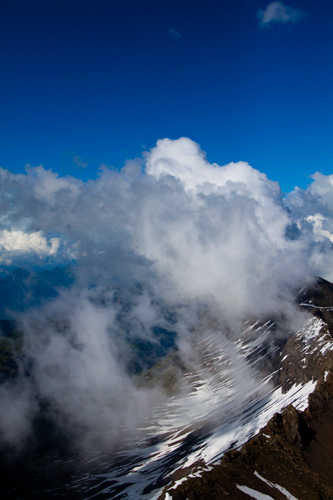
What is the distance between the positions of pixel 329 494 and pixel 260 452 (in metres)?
33.0

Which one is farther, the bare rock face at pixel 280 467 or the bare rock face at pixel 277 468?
the bare rock face at pixel 280 467

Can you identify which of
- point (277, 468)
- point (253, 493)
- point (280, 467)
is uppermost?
point (253, 493)

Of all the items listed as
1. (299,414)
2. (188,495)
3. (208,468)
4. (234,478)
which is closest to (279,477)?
(234,478)

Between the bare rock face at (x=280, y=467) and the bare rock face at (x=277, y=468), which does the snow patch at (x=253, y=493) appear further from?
the bare rock face at (x=280, y=467)

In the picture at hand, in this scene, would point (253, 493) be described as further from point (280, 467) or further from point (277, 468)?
point (280, 467)

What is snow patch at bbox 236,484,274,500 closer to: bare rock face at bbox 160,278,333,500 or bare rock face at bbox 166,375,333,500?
bare rock face at bbox 160,278,333,500

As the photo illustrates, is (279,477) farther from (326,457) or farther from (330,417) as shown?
(330,417)

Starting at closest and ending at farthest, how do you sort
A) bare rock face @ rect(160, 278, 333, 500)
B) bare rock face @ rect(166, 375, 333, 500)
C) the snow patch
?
the snow patch, bare rock face @ rect(160, 278, 333, 500), bare rock face @ rect(166, 375, 333, 500)

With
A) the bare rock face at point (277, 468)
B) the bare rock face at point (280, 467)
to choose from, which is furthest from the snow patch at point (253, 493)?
the bare rock face at point (280, 467)

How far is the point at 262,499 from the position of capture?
124938 millimetres

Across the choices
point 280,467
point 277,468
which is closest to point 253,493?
point 277,468

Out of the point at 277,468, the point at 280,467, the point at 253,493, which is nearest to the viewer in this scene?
the point at 253,493

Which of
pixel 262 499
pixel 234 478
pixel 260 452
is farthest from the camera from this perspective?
pixel 260 452

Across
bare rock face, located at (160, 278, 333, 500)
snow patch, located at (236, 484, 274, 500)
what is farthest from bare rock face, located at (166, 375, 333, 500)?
snow patch, located at (236, 484, 274, 500)
